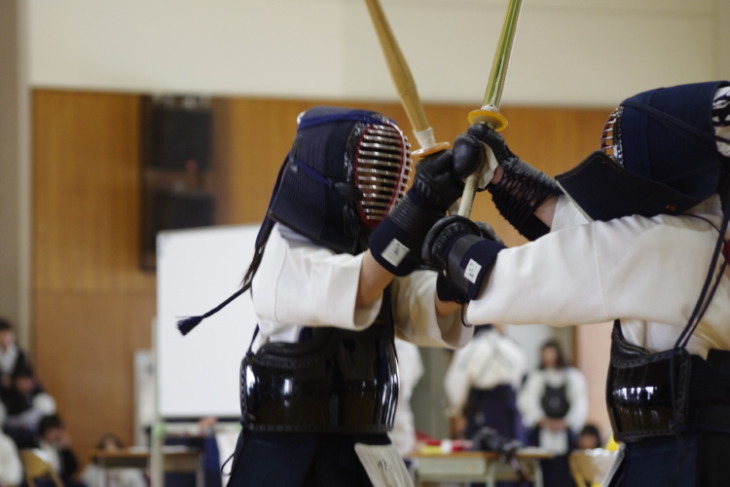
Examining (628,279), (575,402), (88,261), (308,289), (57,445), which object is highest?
(628,279)

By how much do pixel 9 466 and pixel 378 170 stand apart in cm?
644

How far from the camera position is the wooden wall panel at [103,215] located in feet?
36.6

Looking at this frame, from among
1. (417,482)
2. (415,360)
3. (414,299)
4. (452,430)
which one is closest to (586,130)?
(452,430)

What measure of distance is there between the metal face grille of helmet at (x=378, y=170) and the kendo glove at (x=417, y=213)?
0.26 m

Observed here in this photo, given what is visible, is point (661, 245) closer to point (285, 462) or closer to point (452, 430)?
point (285, 462)

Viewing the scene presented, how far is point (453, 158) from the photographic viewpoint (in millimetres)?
2217

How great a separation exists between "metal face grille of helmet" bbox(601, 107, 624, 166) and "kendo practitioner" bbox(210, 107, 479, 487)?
1.05 feet

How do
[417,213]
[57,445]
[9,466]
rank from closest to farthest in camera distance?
1. [417,213]
2. [9,466]
3. [57,445]

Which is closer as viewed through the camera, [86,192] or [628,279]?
[628,279]

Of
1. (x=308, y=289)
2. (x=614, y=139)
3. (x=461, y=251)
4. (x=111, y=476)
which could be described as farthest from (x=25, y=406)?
(x=614, y=139)

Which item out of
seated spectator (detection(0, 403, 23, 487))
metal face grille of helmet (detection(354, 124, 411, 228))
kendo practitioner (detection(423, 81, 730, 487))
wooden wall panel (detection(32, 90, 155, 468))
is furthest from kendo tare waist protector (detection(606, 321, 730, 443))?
wooden wall panel (detection(32, 90, 155, 468))

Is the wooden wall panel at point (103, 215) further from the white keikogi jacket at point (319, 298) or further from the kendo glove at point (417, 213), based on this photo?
the kendo glove at point (417, 213)

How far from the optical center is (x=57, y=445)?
9703 millimetres

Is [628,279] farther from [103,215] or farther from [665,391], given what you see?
[103,215]
